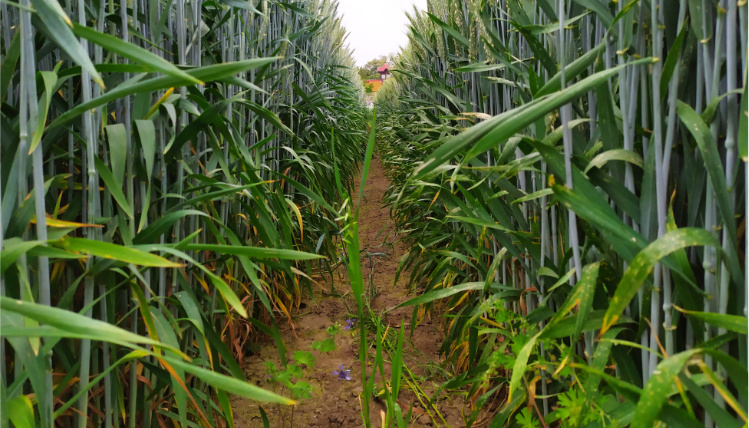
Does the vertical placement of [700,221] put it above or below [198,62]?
below

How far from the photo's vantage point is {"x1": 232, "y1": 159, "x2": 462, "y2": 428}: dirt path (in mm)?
1419

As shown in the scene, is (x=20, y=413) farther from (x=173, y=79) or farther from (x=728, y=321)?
(x=728, y=321)

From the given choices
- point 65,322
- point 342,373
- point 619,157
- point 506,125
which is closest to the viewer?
point 65,322

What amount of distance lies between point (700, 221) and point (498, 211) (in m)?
0.52

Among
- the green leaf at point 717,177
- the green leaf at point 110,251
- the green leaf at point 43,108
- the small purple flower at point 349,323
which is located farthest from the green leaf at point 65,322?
the small purple flower at point 349,323

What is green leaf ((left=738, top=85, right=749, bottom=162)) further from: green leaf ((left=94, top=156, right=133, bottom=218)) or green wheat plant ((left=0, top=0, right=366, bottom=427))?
green leaf ((left=94, top=156, right=133, bottom=218))

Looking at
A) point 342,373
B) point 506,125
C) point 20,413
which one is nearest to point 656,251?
point 506,125

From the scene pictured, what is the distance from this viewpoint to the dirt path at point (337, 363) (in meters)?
1.42

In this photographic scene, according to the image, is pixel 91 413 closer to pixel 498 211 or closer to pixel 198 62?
pixel 198 62

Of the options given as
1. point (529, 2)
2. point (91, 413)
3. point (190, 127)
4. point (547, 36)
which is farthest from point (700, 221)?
point (91, 413)

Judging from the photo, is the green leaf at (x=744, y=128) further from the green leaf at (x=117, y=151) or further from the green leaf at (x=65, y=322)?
the green leaf at (x=117, y=151)

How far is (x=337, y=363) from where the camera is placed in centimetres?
172

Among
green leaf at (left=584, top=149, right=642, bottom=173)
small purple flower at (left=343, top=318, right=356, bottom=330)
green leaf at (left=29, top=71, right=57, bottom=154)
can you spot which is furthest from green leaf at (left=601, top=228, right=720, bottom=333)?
small purple flower at (left=343, top=318, right=356, bottom=330)

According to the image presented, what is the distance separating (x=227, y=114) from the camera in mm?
1337
